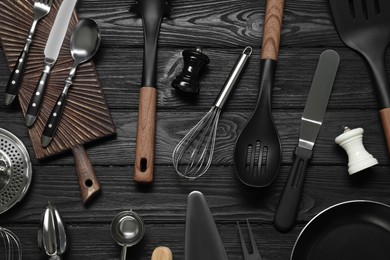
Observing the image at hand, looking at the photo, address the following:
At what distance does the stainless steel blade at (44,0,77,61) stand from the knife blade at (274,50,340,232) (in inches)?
15.9

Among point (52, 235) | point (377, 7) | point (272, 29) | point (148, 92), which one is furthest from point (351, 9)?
point (52, 235)

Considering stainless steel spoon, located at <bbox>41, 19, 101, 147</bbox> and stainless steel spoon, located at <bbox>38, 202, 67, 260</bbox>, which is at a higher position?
stainless steel spoon, located at <bbox>41, 19, 101, 147</bbox>

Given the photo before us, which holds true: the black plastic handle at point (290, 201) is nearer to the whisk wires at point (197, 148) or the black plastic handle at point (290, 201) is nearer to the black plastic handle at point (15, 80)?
the whisk wires at point (197, 148)

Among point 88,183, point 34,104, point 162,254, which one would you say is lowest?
point 162,254

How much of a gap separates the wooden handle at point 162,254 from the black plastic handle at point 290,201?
168 millimetres

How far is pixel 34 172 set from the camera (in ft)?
3.28

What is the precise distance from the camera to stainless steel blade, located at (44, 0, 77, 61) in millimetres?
1010

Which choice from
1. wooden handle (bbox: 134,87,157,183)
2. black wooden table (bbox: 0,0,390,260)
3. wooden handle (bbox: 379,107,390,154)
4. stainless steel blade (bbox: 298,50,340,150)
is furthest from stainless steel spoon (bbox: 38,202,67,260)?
wooden handle (bbox: 379,107,390,154)

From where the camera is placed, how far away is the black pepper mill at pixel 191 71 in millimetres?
984

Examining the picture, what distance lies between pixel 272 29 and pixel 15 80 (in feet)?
1.36

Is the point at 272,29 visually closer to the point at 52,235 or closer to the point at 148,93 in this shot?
the point at 148,93

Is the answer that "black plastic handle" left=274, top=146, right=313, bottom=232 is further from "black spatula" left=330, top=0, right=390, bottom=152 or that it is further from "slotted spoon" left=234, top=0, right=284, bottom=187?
"black spatula" left=330, top=0, right=390, bottom=152

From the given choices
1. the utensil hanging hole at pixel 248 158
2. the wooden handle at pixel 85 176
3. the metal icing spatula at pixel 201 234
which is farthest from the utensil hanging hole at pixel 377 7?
the wooden handle at pixel 85 176

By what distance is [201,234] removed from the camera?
0.95m
